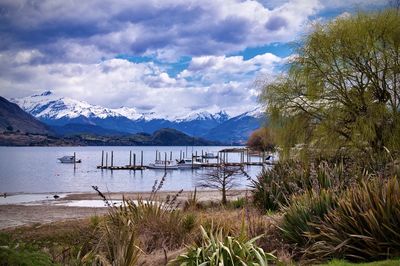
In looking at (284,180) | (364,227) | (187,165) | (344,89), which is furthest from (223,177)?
(187,165)

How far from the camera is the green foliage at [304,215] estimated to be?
34.2 feet

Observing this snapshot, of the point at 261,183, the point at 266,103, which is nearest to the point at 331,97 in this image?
the point at 266,103

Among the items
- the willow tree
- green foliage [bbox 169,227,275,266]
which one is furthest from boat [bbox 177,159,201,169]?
green foliage [bbox 169,227,275,266]

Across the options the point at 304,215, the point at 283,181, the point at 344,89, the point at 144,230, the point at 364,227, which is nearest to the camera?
the point at 364,227

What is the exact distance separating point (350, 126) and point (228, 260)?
22.2 m

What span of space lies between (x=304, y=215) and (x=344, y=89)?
20914mm

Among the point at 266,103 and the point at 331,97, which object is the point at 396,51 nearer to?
the point at 331,97

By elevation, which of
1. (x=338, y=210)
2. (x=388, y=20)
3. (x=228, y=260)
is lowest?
(x=228, y=260)

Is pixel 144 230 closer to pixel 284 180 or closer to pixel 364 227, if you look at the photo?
pixel 364 227

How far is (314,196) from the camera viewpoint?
10906 mm

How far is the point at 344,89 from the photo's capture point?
29828mm

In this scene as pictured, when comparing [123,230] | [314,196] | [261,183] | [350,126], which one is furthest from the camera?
[350,126]

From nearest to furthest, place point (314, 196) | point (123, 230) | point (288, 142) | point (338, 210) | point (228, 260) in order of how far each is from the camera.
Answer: point (228, 260)
point (123, 230)
point (338, 210)
point (314, 196)
point (288, 142)

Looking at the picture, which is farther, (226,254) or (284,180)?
(284,180)
